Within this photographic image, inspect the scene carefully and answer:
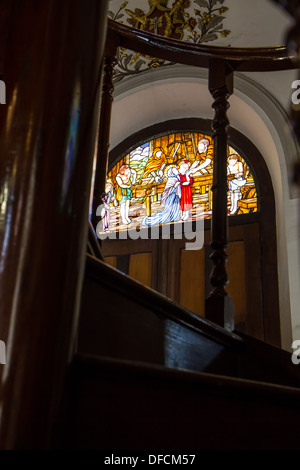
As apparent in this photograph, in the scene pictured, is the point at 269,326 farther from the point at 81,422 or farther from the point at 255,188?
the point at 81,422

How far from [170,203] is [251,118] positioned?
1013 millimetres

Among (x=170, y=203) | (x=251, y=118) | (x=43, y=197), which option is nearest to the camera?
(x=43, y=197)

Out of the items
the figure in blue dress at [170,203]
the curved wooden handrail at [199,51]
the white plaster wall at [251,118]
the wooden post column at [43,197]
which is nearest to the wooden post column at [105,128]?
the curved wooden handrail at [199,51]

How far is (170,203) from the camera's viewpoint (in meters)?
4.52

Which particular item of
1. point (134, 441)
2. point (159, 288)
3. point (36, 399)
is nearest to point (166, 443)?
point (134, 441)

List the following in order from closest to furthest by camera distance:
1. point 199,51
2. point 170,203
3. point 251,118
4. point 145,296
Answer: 1. point 145,296
2. point 199,51
3. point 251,118
4. point 170,203

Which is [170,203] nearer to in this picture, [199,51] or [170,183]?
[170,183]

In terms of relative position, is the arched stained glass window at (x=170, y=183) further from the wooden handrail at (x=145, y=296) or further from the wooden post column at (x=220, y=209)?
the wooden handrail at (x=145, y=296)

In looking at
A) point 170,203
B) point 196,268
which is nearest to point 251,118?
point 170,203

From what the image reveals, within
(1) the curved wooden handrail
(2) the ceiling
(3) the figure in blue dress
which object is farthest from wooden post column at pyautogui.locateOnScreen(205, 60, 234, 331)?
(3) the figure in blue dress

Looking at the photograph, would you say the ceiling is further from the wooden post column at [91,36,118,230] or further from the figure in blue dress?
the wooden post column at [91,36,118,230]

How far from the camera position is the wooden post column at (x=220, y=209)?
1.58 metres

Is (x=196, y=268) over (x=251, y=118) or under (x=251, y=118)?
under
